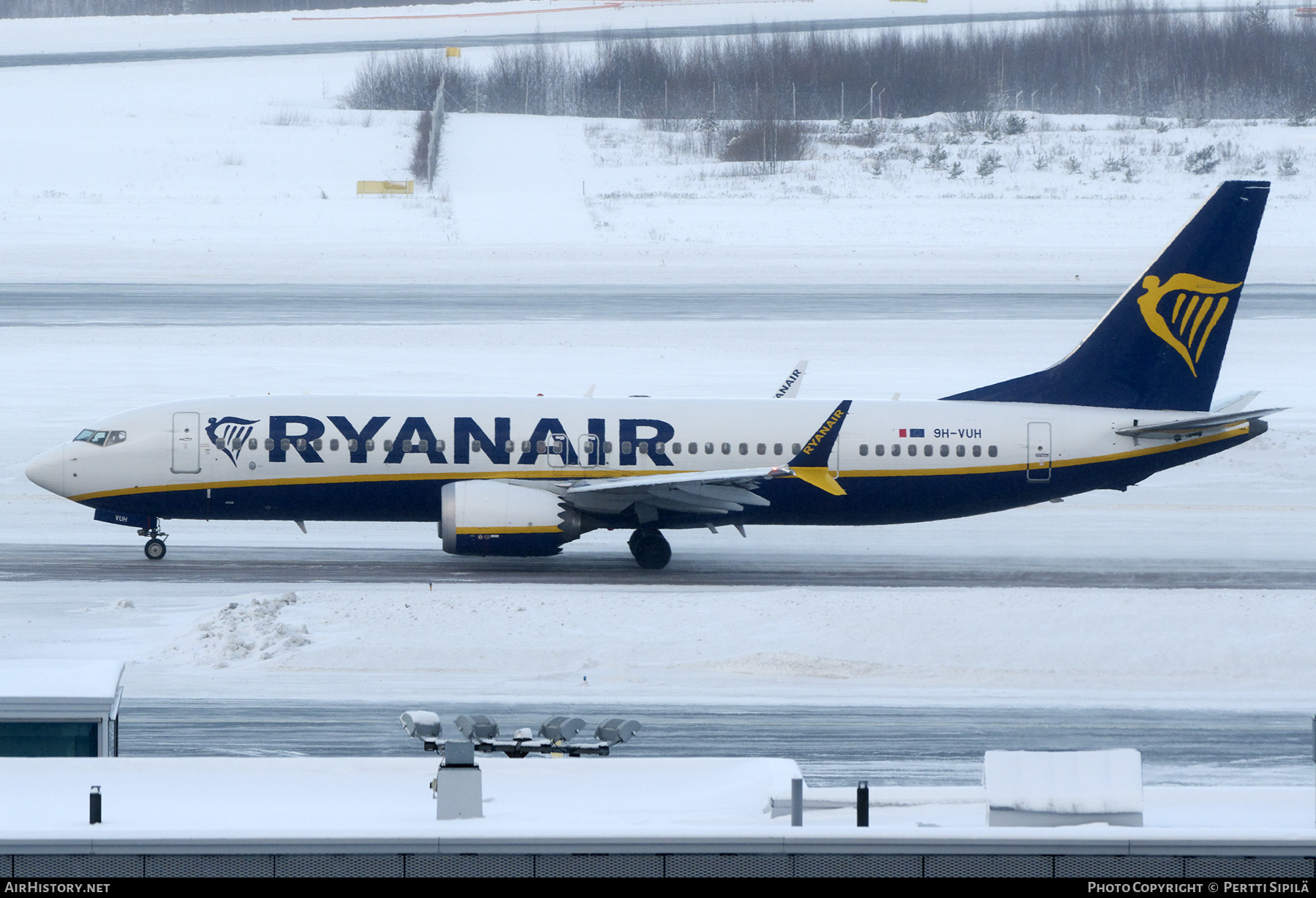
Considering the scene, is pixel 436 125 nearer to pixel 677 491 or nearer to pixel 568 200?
pixel 568 200

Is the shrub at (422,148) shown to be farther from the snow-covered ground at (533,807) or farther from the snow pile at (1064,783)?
the snow pile at (1064,783)

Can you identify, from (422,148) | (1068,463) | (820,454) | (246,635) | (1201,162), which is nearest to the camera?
(246,635)

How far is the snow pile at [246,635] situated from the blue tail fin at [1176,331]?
1667 cm

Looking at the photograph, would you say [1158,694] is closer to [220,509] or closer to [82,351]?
[220,509]

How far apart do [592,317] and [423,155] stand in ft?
127

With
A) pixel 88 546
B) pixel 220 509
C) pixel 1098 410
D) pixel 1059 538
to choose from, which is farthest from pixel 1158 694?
pixel 88 546

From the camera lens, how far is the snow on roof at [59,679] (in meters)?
14.6

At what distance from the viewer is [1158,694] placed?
24406 millimetres

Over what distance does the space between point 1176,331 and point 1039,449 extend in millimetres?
4084

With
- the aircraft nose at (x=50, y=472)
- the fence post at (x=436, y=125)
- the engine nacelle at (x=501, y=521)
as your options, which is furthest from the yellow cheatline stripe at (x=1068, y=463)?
the fence post at (x=436, y=125)

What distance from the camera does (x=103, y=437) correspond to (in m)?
33.8

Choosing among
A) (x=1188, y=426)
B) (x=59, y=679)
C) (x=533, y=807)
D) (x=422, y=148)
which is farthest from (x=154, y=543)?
(x=422, y=148)

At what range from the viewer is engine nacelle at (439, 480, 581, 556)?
32.3m

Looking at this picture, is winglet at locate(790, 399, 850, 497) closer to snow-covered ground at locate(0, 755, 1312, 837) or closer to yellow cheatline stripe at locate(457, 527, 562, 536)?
yellow cheatline stripe at locate(457, 527, 562, 536)
